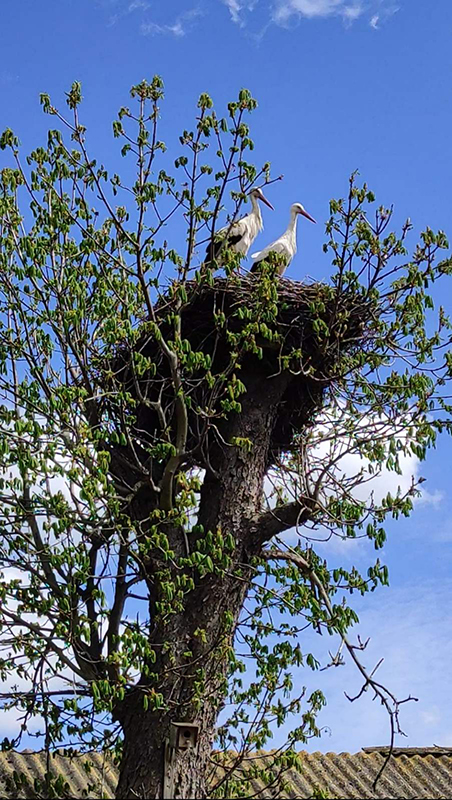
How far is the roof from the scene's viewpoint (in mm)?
7543

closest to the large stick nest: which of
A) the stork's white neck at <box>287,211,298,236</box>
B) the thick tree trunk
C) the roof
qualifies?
the thick tree trunk

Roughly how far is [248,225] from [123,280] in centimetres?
195

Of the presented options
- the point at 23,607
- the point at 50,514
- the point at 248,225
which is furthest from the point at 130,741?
the point at 248,225

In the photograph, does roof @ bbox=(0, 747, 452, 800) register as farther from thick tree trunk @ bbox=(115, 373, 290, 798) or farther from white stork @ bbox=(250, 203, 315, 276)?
white stork @ bbox=(250, 203, 315, 276)

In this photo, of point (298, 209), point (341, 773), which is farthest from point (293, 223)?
point (341, 773)

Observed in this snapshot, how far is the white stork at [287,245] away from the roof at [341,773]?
12.4ft

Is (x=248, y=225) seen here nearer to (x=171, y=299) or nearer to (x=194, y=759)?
(x=171, y=299)

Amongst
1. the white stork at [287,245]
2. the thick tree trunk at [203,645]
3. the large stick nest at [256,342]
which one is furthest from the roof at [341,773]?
the white stork at [287,245]

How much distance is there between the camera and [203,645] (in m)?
6.59

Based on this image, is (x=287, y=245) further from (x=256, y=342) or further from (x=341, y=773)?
(x=341, y=773)

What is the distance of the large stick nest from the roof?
7.99 feet

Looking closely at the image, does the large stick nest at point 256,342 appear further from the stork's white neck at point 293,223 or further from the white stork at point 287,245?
the stork's white neck at point 293,223

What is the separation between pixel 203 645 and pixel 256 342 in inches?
83.1

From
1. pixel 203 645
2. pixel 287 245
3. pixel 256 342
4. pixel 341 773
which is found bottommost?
pixel 341 773
